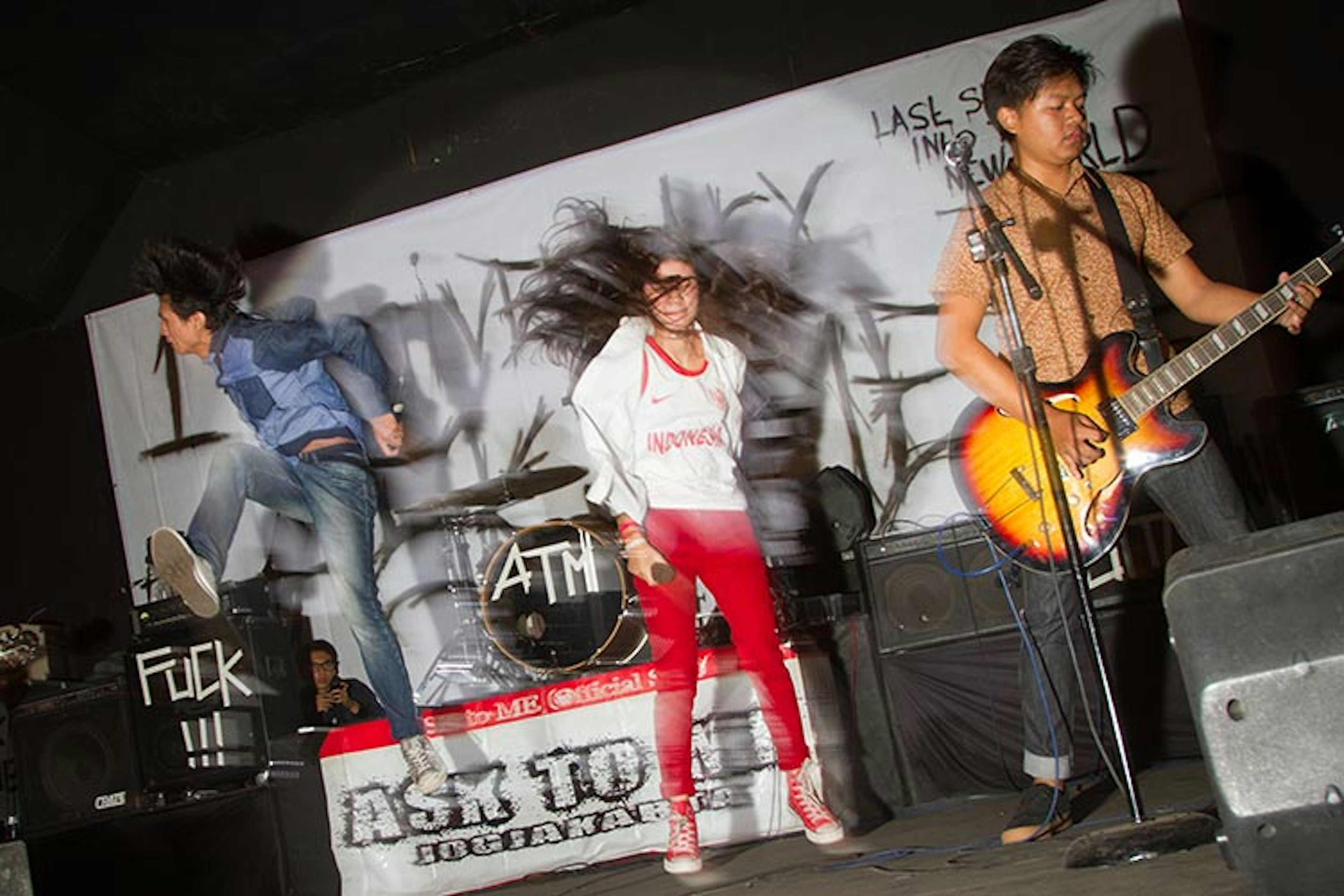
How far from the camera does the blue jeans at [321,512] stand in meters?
5.30

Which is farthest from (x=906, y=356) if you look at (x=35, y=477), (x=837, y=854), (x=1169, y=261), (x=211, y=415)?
(x=35, y=477)

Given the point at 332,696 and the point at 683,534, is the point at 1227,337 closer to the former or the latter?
the point at 683,534

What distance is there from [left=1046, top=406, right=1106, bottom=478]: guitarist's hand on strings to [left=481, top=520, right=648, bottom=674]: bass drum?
186cm

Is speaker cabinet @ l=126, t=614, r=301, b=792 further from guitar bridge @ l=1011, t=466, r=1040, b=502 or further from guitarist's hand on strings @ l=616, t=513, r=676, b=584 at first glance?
guitar bridge @ l=1011, t=466, r=1040, b=502

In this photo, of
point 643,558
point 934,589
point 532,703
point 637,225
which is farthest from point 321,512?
point 934,589

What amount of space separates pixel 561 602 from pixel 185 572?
1564mm

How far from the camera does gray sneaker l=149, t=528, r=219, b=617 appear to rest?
5008 millimetres

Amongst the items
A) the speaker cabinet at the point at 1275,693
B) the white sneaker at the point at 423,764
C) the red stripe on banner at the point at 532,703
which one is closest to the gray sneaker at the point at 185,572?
the red stripe on banner at the point at 532,703

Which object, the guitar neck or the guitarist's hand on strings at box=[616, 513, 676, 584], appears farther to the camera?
the guitarist's hand on strings at box=[616, 513, 676, 584]

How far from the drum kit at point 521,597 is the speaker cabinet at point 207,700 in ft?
1.80

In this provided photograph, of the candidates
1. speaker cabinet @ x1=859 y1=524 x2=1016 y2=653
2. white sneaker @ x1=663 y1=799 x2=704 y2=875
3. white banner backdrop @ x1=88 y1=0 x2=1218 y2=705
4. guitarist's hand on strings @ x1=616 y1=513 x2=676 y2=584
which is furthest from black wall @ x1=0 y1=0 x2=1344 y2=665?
white sneaker @ x1=663 y1=799 x2=704 y2=875

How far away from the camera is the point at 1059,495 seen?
2.85m

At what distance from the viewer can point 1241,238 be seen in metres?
4.68

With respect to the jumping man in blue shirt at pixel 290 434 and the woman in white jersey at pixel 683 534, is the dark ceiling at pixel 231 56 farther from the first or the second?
the woman in white jersey at pixel 683 534
